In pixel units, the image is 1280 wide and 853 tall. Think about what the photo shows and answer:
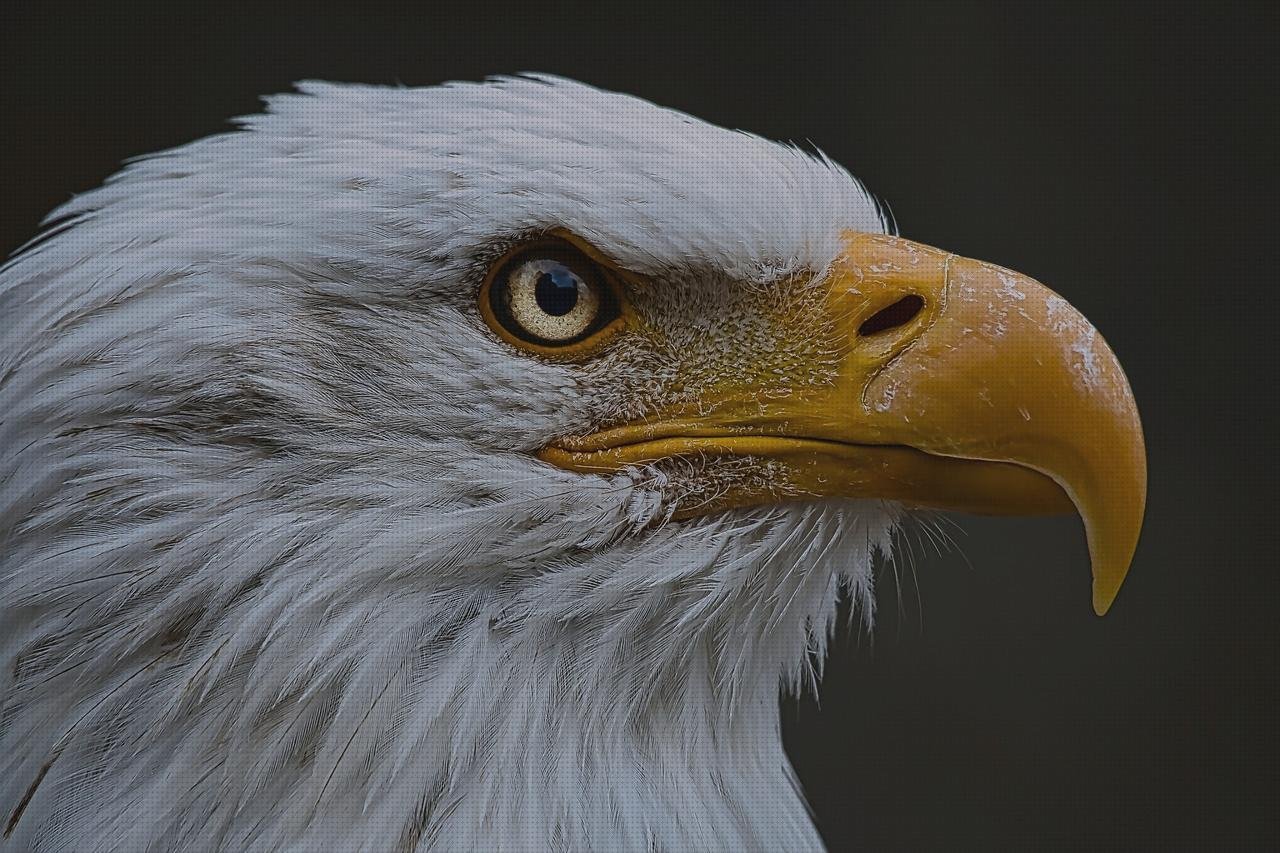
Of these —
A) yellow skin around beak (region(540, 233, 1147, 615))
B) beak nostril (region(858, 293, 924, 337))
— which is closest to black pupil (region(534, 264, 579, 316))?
yellow skin around beak (region(540, 233, 1147, 615))

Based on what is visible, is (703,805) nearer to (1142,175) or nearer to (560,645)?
(560,645)

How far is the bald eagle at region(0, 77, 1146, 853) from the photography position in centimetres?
150

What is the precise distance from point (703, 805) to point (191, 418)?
2.68 feet

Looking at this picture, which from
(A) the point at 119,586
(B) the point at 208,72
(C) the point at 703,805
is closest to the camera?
(A) the point at 119,586

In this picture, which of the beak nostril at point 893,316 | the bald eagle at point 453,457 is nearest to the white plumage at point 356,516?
the bald eagle at point 453,457

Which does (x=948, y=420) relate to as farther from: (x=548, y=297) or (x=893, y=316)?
(x=548, y=297)

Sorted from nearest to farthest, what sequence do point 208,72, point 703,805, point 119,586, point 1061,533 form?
1. point 119,586
2. point 703,805
3. point 208,72
4. point 1061,533

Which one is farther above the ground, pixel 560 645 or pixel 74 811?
pixel 560 645

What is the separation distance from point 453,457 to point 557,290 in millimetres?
244

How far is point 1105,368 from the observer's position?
1574 mm

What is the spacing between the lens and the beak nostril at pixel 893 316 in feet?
5.33

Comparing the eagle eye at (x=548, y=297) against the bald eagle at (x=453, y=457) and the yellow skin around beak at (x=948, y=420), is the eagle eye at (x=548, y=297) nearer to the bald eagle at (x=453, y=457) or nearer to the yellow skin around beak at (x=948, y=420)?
the bald eagle at (x=453, y=457)

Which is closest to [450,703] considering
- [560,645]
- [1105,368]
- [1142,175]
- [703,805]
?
[560,645]

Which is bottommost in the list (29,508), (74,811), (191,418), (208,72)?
(74,811)
